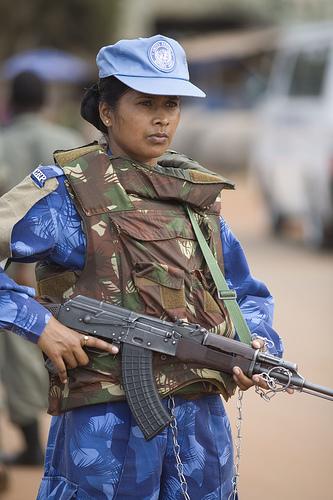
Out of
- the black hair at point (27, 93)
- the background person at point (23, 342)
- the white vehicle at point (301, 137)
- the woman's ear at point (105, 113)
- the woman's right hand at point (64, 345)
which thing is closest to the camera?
the woman's right hand at point (64, 345)

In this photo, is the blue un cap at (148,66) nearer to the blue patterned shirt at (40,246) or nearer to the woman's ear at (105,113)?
the woman's ear at (105,113)

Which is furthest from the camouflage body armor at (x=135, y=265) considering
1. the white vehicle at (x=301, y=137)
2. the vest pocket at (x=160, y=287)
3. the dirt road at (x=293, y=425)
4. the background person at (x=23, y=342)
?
the white vehicle at (x=301, y=137)

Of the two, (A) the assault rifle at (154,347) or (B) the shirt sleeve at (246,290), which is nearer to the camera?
(A) the assault rifle at (154,347)

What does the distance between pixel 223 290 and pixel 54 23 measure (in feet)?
88.1

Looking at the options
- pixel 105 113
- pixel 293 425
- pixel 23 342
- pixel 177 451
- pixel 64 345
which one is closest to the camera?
pixel 64 345

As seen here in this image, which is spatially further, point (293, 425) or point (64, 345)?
point (293, 425)

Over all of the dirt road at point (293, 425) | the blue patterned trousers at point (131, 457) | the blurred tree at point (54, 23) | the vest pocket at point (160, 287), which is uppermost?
the blurred tree at point (54, 23)

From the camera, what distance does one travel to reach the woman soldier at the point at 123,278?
355 cm

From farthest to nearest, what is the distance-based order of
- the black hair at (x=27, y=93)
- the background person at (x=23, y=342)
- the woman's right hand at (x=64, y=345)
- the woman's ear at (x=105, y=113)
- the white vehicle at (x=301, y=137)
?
the white vehicle at (x=301, y=137) < the black hair at (x=27, y=93) < the background person at (x=23, y=342) < the woman's ear at (x=105, y=113) < the woman's right hand at (x=64, y=345)

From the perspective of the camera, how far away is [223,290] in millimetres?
3701

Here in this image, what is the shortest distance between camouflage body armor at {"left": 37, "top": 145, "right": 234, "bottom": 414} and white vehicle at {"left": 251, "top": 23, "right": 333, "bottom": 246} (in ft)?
33.7

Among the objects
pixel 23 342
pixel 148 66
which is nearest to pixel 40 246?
pixel 148 66

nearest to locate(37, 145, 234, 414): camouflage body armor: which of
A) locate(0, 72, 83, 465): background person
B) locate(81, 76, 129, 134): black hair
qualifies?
locate(81, 76, 129, 134): black hair

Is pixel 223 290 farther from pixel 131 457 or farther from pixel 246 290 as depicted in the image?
pixel 131 457
